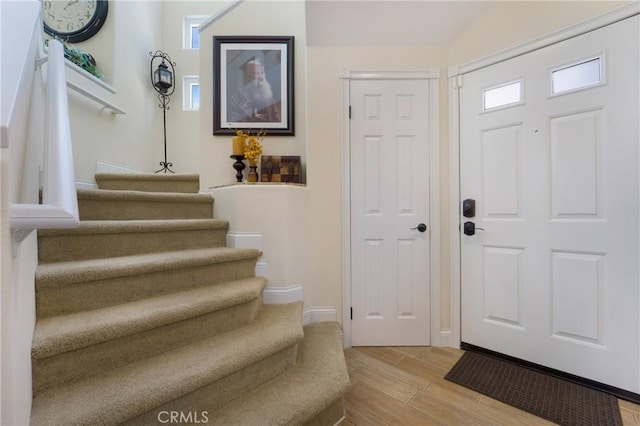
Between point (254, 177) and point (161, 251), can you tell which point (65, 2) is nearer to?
point (254, 177)

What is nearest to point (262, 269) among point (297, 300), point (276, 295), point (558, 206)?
point (276, 295)

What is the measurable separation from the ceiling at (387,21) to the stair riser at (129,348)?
2.00m

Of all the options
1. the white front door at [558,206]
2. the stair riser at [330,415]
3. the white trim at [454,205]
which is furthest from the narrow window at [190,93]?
the stair riser at [330,415]

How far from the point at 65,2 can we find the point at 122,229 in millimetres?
2777

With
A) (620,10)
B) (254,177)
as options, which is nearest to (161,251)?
(254,177)

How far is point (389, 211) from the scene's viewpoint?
2.08m

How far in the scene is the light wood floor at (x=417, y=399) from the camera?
53.2 inches

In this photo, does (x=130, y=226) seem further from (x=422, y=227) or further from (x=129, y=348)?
(x=422, y=227)

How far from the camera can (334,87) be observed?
2092 mm

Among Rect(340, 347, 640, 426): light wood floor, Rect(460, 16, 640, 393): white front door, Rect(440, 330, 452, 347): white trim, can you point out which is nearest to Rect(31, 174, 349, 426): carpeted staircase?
Rect(340, 347, 640, 426): light wood floor

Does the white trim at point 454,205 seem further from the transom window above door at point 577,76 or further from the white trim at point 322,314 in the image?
the white trim at point 322,314

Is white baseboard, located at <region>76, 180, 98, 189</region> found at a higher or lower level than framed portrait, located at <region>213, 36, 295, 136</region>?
lower

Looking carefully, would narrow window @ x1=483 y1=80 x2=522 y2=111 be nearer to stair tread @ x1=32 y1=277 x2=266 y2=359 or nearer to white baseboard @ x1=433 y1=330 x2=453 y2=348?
white baseboard @ x1=433 y1=330 x2=453 y2=348

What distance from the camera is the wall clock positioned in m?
2.54
